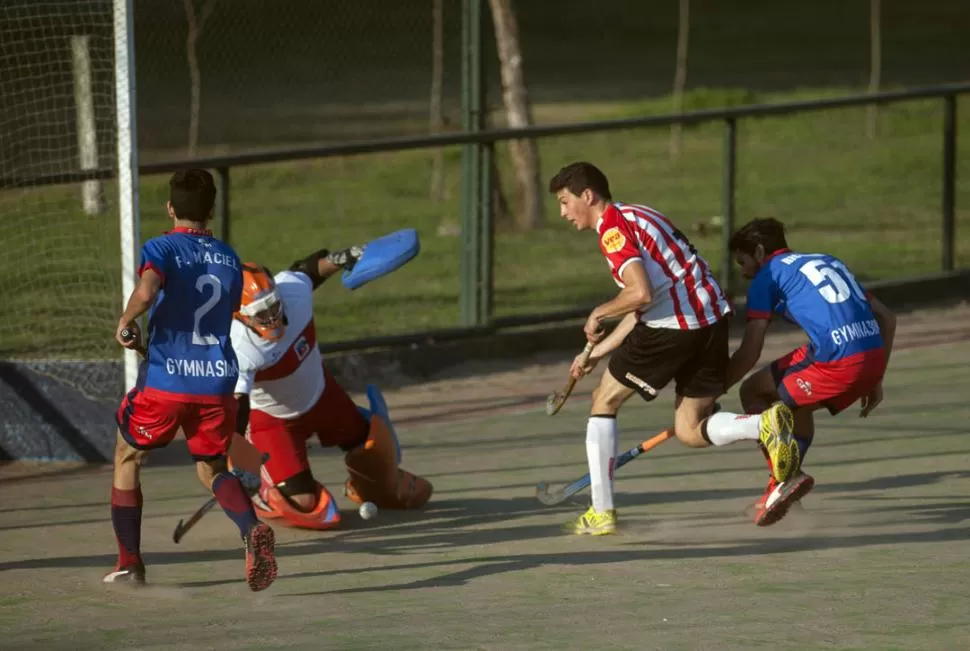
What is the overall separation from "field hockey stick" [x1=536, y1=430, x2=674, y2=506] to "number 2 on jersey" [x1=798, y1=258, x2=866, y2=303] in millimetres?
951

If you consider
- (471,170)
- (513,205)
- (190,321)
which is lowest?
(513,205)

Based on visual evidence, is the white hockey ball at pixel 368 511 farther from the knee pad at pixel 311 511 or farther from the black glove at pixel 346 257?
the black glove at pixel 346 257

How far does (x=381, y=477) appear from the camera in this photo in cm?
815

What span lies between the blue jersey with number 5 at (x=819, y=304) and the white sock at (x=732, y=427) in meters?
0.48

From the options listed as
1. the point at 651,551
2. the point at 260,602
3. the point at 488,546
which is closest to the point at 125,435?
the point at 260,602

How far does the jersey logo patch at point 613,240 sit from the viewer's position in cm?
745

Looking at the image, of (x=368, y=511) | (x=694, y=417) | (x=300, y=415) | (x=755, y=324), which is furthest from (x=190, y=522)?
(x=755, y=324)

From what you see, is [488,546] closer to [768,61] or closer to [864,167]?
[864,167]

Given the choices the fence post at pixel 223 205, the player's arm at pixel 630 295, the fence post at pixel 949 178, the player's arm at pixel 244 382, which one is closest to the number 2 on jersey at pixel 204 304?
the player's arm at pixel 244 382

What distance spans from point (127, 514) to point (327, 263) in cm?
171

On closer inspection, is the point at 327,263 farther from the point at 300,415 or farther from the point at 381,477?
the point at 381,477

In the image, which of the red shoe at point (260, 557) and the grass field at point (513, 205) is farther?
the grass field at point (513, 205)

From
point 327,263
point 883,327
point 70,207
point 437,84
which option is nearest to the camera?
point 883,327

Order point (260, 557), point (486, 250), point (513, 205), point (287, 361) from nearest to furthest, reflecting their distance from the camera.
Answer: point (260, 557) → point (287, 361) → point (486, 250) → point (513, 205)
